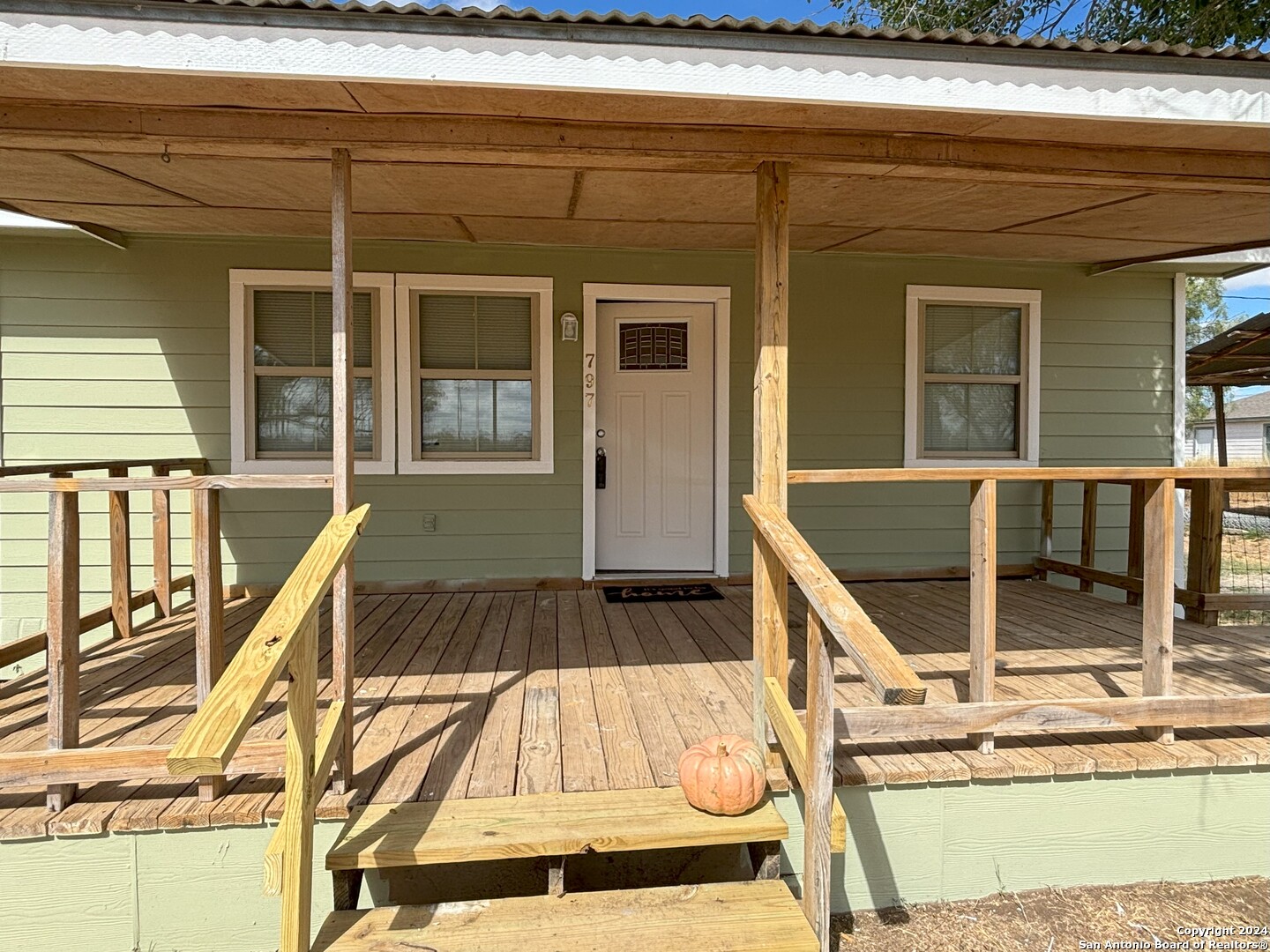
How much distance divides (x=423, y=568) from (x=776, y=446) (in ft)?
10.3

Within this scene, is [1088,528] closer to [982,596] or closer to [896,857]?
[982,596]

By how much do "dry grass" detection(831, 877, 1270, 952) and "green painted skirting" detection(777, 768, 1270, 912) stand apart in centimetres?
4

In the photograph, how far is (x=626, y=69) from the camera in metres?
2.16

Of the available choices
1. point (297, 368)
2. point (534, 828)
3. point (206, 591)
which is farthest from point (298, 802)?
point (297, 368)

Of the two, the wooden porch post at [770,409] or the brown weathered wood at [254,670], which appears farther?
the wooden porch post at [770,409]

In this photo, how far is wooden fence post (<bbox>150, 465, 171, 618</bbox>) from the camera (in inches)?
167

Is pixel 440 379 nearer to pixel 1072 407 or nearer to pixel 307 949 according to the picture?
pixel 307 949

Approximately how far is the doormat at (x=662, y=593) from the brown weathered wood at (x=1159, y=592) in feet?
8.32

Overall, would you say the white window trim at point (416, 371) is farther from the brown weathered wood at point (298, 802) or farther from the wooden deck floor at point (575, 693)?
the brown weathered wood at point (298, 802)

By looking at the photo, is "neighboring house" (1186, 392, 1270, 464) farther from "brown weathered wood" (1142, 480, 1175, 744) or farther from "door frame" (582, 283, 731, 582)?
"brown weathered wood" (1142, 480, 1175, 744)

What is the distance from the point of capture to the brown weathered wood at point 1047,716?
238cm

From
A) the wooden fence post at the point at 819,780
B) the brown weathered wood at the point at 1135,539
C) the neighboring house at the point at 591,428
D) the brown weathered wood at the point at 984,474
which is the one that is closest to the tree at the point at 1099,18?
the neighboring house at the point at 591,428

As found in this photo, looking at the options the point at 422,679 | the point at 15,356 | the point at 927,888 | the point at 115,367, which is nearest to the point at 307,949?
the point at 422,679

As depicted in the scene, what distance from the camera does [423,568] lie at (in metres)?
4.96
